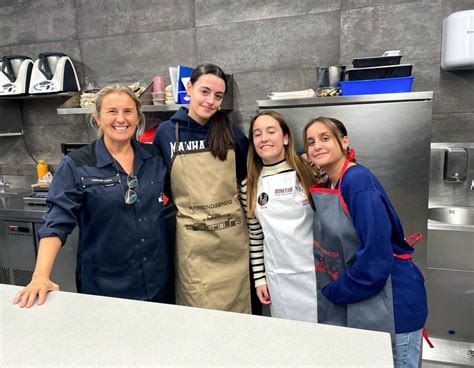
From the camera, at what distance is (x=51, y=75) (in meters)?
3.11

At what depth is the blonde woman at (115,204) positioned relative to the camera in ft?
4.85

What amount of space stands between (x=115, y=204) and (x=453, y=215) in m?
2.21

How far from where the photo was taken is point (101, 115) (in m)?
1.52

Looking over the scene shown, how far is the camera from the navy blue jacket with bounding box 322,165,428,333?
4.02 ft

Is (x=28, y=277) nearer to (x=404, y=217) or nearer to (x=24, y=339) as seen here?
(x=24, y=339)

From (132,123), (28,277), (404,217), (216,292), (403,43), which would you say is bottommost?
(28,277)

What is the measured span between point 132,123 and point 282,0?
5.95ft

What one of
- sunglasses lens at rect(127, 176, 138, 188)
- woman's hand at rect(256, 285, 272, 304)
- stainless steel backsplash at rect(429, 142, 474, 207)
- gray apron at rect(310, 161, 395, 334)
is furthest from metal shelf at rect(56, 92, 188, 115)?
stainless steel backsplash at rect(429, 142, 474, 207)

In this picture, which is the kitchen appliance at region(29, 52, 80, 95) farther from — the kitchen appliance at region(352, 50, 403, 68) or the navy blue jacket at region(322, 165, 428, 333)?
the navy blue jacket at region(322, 165, 428, 333)

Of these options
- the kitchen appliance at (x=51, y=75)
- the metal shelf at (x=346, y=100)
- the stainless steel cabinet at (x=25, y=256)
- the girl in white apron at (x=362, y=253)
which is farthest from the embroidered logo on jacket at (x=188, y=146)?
the kitchen appliance at (x=51, y=75)

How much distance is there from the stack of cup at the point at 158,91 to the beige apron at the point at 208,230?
1241 mm

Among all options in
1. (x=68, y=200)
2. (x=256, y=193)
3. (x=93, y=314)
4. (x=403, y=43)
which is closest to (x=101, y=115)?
(x=68, y=200)

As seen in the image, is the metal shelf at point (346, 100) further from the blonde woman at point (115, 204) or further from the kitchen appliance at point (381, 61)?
the blonde woman at point (115, 204)

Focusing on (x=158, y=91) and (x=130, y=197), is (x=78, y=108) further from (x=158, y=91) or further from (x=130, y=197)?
(x=130, y=197)
